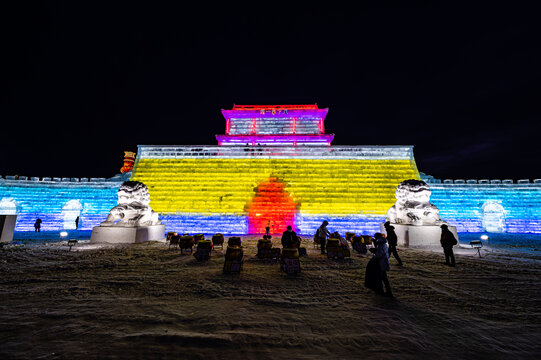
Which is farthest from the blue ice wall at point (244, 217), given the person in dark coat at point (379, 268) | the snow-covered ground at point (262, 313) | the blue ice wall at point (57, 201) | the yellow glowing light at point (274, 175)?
the person in dark coat at point (379, 268)

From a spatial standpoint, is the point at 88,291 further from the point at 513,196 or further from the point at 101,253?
the point at 513,196

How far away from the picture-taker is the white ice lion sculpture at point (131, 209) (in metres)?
11.4

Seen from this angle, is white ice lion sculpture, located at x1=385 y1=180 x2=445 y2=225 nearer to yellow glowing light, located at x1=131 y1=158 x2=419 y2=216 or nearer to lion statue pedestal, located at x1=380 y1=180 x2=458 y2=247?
lion statue pedestal, located at x1=380 y1=180 x2=458 y2=247

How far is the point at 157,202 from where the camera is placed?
57.9ft

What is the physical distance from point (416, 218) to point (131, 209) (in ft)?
47.1

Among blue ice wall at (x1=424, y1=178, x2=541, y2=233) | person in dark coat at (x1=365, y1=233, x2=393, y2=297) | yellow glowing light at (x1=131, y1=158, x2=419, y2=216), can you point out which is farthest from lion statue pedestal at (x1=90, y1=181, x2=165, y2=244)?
blue ice wall at (x1=424, y1=178, x2=541, y2=233)

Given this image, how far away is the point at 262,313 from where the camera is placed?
139 inches

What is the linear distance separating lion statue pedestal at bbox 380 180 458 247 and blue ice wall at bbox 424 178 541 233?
8.02 meters

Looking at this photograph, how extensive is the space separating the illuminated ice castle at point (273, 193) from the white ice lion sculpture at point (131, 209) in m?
4.67

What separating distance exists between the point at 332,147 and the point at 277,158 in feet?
17.1

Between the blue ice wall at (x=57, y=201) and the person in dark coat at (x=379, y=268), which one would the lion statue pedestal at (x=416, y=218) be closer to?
the person in dark coat at (x=379, y=268)

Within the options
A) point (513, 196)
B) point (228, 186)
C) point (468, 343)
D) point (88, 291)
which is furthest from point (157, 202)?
point (513, 196)

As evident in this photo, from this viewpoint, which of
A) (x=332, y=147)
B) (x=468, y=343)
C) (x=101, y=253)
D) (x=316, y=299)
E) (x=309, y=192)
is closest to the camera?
(x=468, y=343)

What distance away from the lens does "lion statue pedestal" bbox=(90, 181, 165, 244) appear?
428 inches
